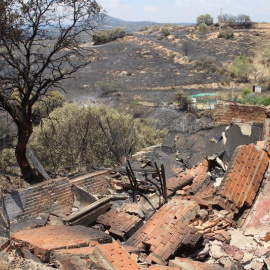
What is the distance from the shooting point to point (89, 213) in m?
6.76

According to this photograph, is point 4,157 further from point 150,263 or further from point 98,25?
point 150,263

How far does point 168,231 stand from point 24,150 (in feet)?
20.0

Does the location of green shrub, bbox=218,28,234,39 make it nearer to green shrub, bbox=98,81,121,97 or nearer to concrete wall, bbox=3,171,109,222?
green shrub, bbox=98,81,121,97

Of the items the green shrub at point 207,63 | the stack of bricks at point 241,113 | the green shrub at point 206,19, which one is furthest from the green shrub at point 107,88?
the green shrub at point 206,19

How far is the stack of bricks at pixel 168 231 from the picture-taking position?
5.39 meters

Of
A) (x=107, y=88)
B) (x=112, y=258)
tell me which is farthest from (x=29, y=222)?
(x=107, y=88)

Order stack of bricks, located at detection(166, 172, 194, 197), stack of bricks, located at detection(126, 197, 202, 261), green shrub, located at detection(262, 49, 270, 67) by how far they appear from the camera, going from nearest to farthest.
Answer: stack of bricks, located at detection(126, 197, 202, 261), stack of bricks, located at detection(166, 172, 194, 197), green shrub, located at detection(262, 49, 270, 67)

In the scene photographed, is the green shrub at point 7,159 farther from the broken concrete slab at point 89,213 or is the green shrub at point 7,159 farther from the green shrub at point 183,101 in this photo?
the green shrub at point 183,101

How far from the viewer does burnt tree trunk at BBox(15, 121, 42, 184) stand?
10.4 m

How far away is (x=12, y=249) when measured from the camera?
3863 mm

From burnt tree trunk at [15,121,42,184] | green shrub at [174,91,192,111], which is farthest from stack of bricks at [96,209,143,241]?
green shrub at [174,91,192,111]

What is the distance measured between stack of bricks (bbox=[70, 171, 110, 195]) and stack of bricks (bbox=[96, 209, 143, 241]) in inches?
47.4

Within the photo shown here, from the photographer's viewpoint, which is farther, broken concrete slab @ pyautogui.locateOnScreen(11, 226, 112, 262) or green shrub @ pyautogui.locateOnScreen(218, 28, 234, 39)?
green shrub @ pyautogui.locateOnScreen(218, 28, 234, 39)

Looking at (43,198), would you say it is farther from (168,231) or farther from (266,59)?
(266,59)
